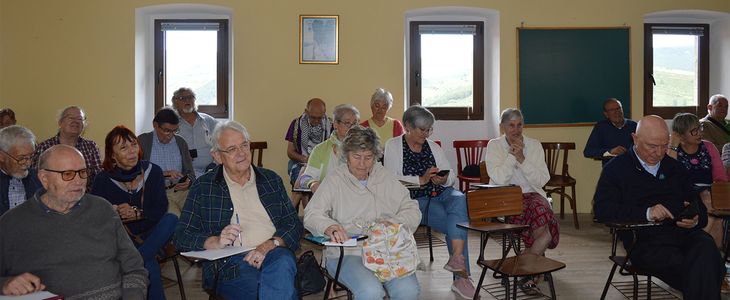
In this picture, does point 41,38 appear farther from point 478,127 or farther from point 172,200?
point 478,127

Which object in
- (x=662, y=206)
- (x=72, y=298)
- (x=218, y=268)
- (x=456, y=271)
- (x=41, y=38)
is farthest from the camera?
(x=41, y=38)

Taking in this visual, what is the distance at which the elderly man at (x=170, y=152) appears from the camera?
16.2ft

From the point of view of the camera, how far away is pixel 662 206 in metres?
3.33

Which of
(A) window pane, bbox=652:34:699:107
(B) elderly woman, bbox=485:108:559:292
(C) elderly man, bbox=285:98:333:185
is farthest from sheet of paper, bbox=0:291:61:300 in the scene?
(A) window pane, bbox=652:34:699:107

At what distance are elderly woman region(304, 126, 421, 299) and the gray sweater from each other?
900mm

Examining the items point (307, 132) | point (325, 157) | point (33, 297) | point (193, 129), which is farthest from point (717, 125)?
point (33, 297)

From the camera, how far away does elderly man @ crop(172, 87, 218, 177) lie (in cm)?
592

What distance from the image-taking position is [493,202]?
13.0 ft

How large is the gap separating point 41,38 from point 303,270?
4.98 m

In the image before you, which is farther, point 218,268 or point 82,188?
point 218,268

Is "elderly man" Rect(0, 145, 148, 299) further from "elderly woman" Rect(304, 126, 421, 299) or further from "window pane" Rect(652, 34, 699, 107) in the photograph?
"window pane" Rect(652, 34, 699, 107)

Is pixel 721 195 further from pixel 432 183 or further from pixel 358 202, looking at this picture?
pixel 358 202

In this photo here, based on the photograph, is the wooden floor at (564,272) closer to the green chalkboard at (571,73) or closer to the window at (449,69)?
the green chalkboard at (571,73)

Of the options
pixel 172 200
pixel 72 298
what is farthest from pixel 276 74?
pixel 72 298
